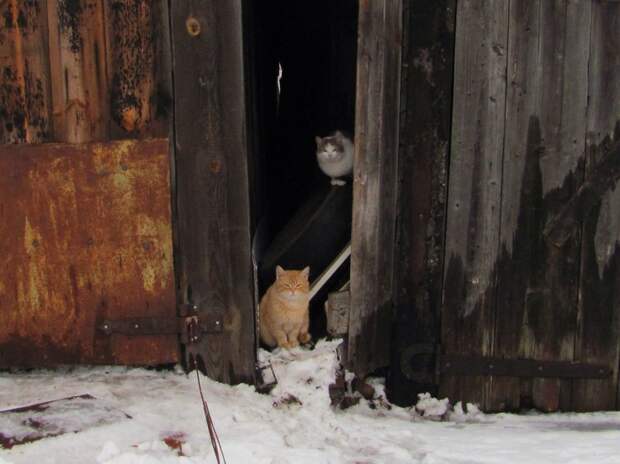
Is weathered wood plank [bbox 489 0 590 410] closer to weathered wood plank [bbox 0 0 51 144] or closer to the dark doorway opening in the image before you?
the dark doorway opening

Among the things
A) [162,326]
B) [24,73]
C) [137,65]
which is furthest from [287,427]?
[24,73]

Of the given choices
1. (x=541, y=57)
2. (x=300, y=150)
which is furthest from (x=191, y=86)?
(x=300, y=150)

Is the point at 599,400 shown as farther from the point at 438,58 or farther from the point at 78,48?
the point at 78,48

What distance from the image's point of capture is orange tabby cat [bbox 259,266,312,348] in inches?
137

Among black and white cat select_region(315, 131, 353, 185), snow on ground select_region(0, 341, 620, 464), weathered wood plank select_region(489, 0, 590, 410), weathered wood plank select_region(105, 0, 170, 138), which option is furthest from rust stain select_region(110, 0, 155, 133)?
weathered wood plank select_region(489, 0, 590, 410)

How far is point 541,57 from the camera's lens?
307cm

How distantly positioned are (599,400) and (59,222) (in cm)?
293

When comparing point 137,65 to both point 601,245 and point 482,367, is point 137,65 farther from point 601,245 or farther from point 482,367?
point 601,245

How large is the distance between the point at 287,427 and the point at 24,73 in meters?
2.02

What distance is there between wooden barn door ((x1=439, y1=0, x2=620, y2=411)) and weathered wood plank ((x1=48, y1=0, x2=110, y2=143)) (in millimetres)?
1726

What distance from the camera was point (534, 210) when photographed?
10.5 ft

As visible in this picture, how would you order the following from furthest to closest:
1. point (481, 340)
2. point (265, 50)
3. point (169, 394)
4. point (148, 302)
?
1. point (265, 50)
2. point (481, 340)
3. point (148, 302)
4. point (169, 394)

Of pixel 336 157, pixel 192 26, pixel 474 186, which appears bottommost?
pixel 474 186

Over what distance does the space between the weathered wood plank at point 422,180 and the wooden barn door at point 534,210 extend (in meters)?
0.06
